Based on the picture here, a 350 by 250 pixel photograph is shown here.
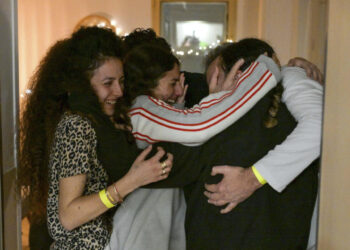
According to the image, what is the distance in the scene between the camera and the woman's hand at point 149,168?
116 cm

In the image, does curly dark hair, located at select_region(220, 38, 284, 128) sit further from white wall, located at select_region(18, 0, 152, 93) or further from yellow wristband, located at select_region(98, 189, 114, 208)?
white wall, located at select_region(18, 0, 152, 93)

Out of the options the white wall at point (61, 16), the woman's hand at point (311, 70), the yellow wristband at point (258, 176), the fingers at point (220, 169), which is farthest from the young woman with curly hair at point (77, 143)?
the white wall at point (61, 16)

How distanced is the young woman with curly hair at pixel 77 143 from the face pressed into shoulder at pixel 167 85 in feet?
0.55

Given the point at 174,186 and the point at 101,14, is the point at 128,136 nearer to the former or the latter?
the point at 174,186

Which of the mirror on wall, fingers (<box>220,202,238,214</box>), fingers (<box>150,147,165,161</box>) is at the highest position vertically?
the mirror on wall

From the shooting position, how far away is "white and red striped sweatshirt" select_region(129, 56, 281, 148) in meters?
1.12

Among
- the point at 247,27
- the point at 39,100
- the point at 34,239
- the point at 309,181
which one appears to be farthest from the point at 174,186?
the point at 247,27

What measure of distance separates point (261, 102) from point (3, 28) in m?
0.86

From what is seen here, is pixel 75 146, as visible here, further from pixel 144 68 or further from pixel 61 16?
pixel 61 16

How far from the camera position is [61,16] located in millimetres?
5129

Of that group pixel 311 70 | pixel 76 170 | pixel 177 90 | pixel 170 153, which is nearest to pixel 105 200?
pixel 76 170

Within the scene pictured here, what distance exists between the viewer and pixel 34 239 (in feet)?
6.65

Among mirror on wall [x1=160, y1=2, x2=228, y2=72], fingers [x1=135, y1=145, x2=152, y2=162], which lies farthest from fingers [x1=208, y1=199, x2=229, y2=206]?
Answer: mirror on wall [x1=160, y1=2, x2=228, y2=72]

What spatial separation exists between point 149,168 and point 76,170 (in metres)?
→ 0.20
